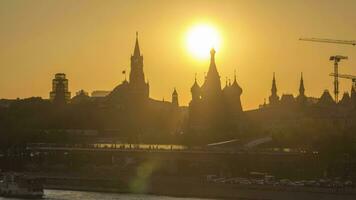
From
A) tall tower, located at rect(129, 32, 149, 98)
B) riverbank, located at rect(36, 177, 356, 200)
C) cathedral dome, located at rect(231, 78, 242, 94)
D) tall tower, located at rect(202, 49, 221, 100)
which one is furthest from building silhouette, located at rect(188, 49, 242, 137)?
riverbank, located at rect(36, 177, 356, 200)

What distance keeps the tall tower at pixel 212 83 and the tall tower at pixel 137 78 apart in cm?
2552

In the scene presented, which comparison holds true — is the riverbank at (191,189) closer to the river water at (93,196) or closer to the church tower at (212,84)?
the river water at (93,196)

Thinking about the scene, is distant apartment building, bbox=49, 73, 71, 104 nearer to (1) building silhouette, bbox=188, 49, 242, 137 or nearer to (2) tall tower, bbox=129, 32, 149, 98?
(2) tall tower, bbox=129, 32, 149, 98

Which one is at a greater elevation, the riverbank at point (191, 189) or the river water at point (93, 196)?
the riverbank at point (191, 189)

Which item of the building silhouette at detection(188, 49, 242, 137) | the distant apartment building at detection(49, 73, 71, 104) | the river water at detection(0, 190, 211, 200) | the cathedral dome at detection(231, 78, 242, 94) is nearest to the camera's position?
the river water at detection(0, 190, 211, 200)

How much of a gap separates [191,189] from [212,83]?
225 feet

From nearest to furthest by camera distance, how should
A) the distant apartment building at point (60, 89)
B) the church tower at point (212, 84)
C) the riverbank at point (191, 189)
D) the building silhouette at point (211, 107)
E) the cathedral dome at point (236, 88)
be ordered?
the riverbank at point (191, 189), the building silhouette at point (211, 107), the church tower at point (212, 84), the cathedral dome at point (236, 88), the distant apartment building at point (60, 89)

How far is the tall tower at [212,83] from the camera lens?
149m

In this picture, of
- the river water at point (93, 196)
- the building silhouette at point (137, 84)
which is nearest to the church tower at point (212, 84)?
the building silhouette at point (137, 84)

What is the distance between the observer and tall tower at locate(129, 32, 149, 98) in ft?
572

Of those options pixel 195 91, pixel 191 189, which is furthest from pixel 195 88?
pixel 191 189

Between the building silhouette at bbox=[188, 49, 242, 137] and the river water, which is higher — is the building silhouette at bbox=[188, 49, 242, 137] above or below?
above

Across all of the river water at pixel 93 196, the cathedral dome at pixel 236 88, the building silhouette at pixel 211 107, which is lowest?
the river water at pixel 93 196

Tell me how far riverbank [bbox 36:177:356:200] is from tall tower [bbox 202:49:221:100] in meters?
58.9
